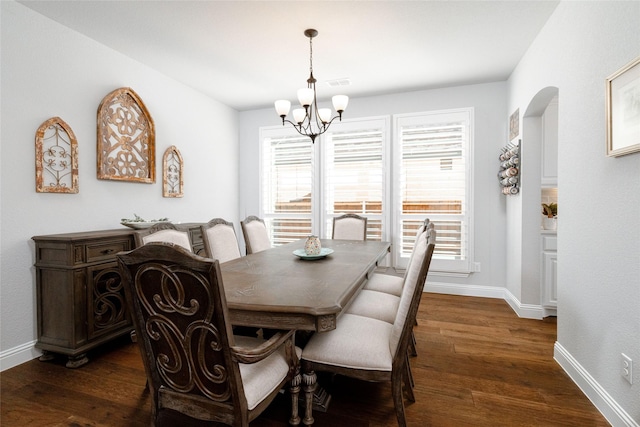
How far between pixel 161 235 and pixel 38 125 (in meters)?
1.49

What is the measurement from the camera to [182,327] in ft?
3.89

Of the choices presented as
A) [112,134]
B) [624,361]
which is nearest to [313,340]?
[624,361]

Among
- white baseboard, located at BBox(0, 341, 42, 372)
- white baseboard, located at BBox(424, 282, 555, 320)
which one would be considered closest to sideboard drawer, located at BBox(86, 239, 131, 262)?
white baseboard, located at BBox(0, 341, 42, 372)

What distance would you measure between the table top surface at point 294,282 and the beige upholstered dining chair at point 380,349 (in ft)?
0.77

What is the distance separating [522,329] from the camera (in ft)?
9.82

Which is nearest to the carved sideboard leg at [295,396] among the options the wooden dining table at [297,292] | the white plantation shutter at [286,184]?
the wooden dining table at [297,292]

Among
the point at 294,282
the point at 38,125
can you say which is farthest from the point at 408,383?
the point at 38,125

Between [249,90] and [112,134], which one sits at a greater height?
[249,90]

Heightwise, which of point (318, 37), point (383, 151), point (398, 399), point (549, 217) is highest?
point (318, 37)

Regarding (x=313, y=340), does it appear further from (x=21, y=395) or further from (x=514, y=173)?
(x=514, y=173)

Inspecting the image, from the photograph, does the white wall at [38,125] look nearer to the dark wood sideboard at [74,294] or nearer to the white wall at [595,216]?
the dark wood sideboard at [74,294]

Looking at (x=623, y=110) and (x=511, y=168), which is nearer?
(x=623, y=110)

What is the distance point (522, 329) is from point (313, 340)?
2376mm

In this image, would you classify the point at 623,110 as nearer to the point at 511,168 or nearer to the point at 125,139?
the point at 511,168
